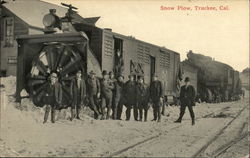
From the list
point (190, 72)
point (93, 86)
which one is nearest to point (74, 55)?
point (93, 86)

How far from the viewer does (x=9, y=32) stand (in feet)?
21.5

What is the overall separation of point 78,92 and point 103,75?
0.64m

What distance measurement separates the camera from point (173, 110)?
710 centimetres

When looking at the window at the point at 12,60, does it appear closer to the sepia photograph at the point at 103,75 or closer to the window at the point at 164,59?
the sepia photograph at the point at 103,75

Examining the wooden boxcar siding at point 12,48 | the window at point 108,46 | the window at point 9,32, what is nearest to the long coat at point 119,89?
the window at point 108,46

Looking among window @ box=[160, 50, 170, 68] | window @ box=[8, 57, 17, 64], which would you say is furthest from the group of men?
window @ box=[8, 57, 17, 64]

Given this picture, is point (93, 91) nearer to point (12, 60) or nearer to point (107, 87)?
point (107, 87)

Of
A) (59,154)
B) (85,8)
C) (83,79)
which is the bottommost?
(59,154)

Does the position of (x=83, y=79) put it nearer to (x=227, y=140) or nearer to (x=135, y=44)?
(x=135, y=44)

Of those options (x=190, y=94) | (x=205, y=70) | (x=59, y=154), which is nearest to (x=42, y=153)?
(x=59, y=154)

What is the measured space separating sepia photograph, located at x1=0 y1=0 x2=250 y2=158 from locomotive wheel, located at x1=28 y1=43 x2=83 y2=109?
21mm

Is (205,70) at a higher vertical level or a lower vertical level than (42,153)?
higher

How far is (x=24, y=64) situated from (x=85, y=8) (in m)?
1.60

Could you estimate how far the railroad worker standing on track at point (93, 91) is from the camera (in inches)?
267
